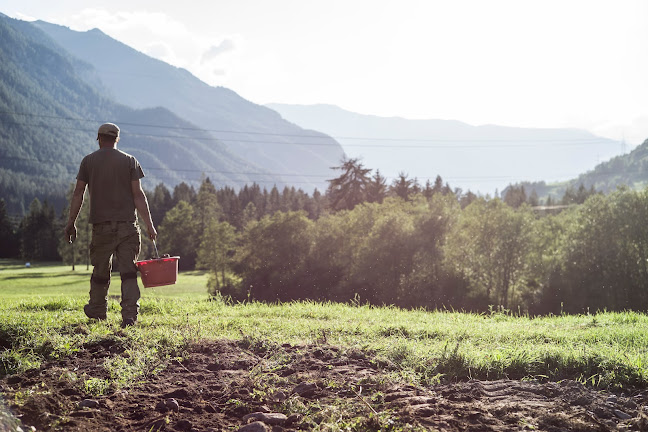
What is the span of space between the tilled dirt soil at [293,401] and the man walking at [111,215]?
8.63 feet

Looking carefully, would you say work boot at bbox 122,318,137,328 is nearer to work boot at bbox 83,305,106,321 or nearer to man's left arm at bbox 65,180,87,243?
work boot at bbox 83,305,106,321

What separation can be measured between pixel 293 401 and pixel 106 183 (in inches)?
218

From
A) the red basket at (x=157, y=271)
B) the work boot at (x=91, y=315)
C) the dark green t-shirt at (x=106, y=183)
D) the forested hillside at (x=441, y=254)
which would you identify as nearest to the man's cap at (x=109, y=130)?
the dark green t-shirt at (x=106, y=183)

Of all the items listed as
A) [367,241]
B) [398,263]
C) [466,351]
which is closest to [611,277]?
[398,263]

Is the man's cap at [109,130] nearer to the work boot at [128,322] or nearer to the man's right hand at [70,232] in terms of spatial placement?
the man's right hand at [70,232]

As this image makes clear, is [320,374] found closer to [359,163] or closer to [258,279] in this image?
[258,279]

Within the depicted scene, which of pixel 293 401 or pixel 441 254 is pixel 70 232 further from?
pixel 441 254

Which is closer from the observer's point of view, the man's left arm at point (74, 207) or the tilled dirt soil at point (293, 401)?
the tilled dirt soil at point (293, 401)

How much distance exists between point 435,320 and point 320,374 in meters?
5.24

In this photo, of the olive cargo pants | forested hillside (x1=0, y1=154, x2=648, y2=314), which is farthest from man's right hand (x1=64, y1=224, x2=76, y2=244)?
forested hillside (x1=0, y1=154, x2=648, y2=314)

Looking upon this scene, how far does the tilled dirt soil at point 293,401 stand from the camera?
419 centimetres

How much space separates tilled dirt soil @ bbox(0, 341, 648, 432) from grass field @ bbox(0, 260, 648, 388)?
1.26 ft

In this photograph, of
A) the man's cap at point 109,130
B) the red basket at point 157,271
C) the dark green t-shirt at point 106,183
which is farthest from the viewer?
the man's cap at point 109,130

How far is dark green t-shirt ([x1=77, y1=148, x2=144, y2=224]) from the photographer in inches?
323
